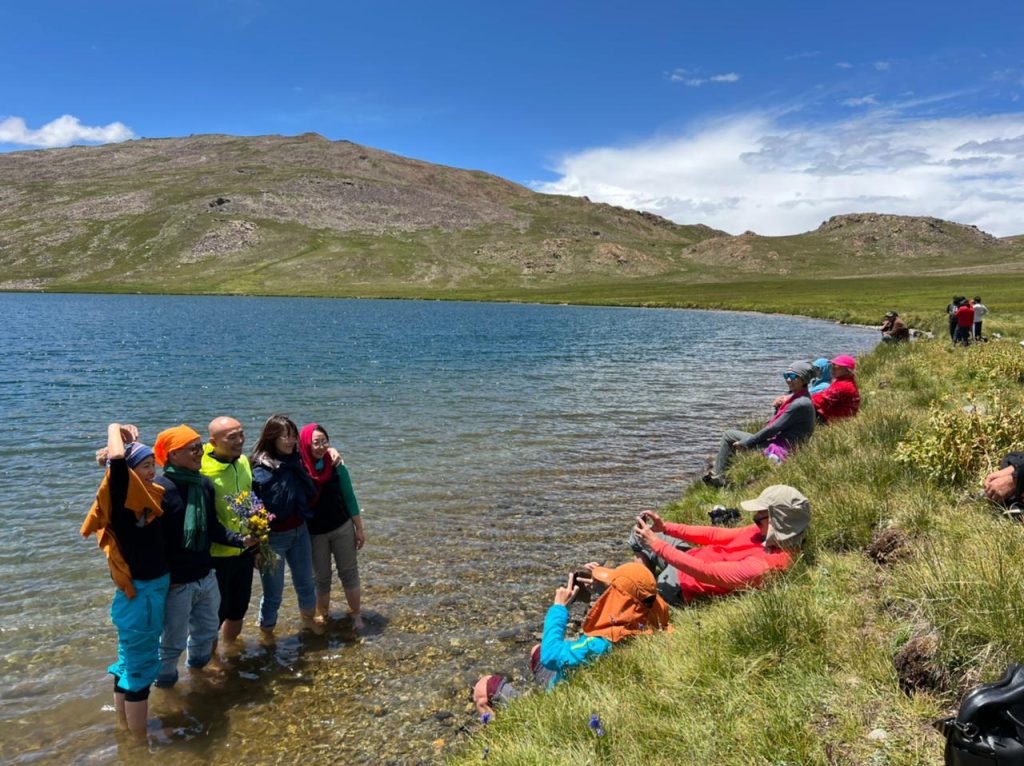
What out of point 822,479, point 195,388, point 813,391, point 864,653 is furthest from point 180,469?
point 195,388

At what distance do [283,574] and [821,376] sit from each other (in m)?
12.8

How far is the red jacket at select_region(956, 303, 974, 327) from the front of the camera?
24.5 metres

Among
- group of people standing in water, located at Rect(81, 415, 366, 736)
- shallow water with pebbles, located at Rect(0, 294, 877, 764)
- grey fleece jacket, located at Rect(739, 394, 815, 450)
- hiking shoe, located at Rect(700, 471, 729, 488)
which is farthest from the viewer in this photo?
hiking shoe, located at Rect(700, 471, 729, 488)

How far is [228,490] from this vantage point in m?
7.01

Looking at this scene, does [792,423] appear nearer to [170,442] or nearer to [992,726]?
[992,726]

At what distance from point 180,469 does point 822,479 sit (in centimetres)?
827

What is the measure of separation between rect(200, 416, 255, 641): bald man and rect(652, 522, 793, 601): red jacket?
15.9 feet

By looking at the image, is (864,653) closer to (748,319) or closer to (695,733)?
(695,733)

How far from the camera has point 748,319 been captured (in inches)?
3169

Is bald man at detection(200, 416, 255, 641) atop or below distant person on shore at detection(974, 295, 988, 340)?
below

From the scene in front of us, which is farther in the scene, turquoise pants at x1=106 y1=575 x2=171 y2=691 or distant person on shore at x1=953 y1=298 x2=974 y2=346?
distant person on shore at x1=953 y1=298 x2=974 y2=346

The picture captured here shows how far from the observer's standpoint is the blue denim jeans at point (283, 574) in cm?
788

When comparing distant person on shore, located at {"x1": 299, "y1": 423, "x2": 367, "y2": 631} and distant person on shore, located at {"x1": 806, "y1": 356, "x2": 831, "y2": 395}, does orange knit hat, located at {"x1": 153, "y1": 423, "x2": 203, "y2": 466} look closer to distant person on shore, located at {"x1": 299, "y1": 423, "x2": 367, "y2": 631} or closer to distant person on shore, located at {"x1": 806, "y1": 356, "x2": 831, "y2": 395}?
distant person on shore, located at {"x1": 299, "y1": 423, "x2": 367, "y2": 631}

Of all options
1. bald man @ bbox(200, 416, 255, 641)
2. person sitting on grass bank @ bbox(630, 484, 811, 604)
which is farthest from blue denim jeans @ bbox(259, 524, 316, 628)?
person sitting on grass bank @ bbox(630, 484, 811, 604)
